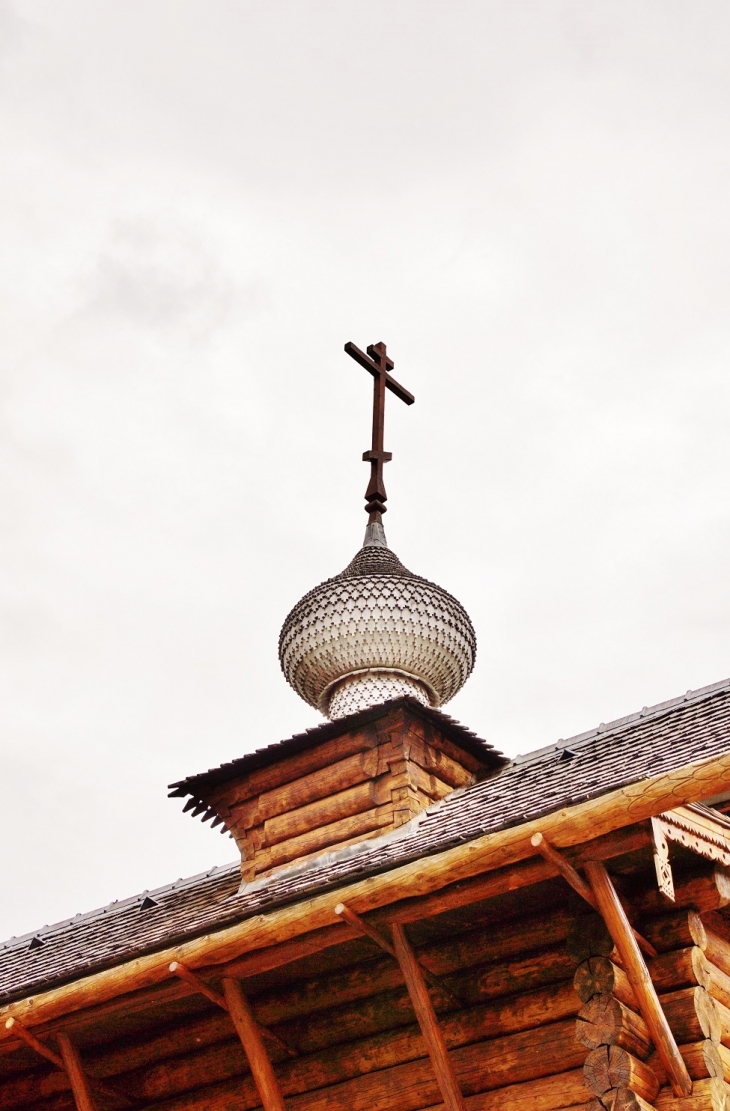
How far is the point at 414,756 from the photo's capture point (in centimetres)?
952

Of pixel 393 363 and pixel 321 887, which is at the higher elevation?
pixel 393 363

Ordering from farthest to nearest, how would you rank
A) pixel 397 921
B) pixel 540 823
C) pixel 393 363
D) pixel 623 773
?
pixel 393 363 → pixel 623 773 → pixel 397 921 → pixel 540 823

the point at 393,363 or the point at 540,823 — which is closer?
the point at 540,823

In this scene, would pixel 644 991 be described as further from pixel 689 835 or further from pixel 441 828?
pixel 441 828

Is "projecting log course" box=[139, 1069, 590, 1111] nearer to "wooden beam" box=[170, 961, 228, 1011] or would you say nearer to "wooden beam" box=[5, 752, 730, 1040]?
"wooden beam" box=[170, 961, 228, 1011]

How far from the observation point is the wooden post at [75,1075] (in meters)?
7.80

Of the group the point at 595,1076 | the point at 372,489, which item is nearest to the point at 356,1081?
the point at 595,1076

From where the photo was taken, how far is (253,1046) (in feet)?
23.9

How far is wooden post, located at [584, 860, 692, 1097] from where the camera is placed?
6.28 metres

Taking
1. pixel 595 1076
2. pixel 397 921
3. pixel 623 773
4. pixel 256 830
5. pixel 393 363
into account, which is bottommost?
pixel 595 1076

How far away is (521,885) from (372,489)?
6218mm

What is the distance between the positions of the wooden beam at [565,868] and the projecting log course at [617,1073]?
0.52 m

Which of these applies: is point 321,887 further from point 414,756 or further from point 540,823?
point 414,756

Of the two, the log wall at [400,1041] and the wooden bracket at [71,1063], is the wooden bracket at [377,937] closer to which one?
the log wall at [400,1041]
